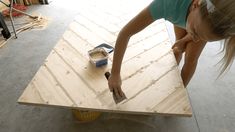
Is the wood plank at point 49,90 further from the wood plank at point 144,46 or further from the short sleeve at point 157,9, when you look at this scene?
the short sleeve at point 157,9

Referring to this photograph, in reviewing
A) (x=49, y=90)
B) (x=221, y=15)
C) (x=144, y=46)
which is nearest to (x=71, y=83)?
(x=49, y=90)

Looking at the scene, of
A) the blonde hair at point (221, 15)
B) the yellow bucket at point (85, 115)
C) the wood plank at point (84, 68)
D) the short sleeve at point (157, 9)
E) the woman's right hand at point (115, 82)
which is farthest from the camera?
the yellow bucket at point (85, 115)

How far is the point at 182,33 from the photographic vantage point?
4.16 feet

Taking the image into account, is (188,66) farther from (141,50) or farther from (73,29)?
(73,29)

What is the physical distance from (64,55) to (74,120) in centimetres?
36

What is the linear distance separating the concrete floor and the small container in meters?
0.32

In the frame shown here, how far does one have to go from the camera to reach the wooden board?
39.6 inches

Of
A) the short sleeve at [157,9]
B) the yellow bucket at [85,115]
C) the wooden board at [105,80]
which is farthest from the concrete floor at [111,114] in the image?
the short sleeve at [157,9]

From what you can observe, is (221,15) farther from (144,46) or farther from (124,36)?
(144,46)

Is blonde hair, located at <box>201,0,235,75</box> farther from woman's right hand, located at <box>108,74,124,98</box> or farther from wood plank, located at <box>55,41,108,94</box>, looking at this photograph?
wood plank, located at <box>55,41,108,94</box>

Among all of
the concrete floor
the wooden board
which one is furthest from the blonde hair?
the concrete floor

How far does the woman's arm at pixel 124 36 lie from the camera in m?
0.84

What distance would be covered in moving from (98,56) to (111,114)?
343 millimetres

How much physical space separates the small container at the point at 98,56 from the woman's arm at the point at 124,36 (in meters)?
0.24
